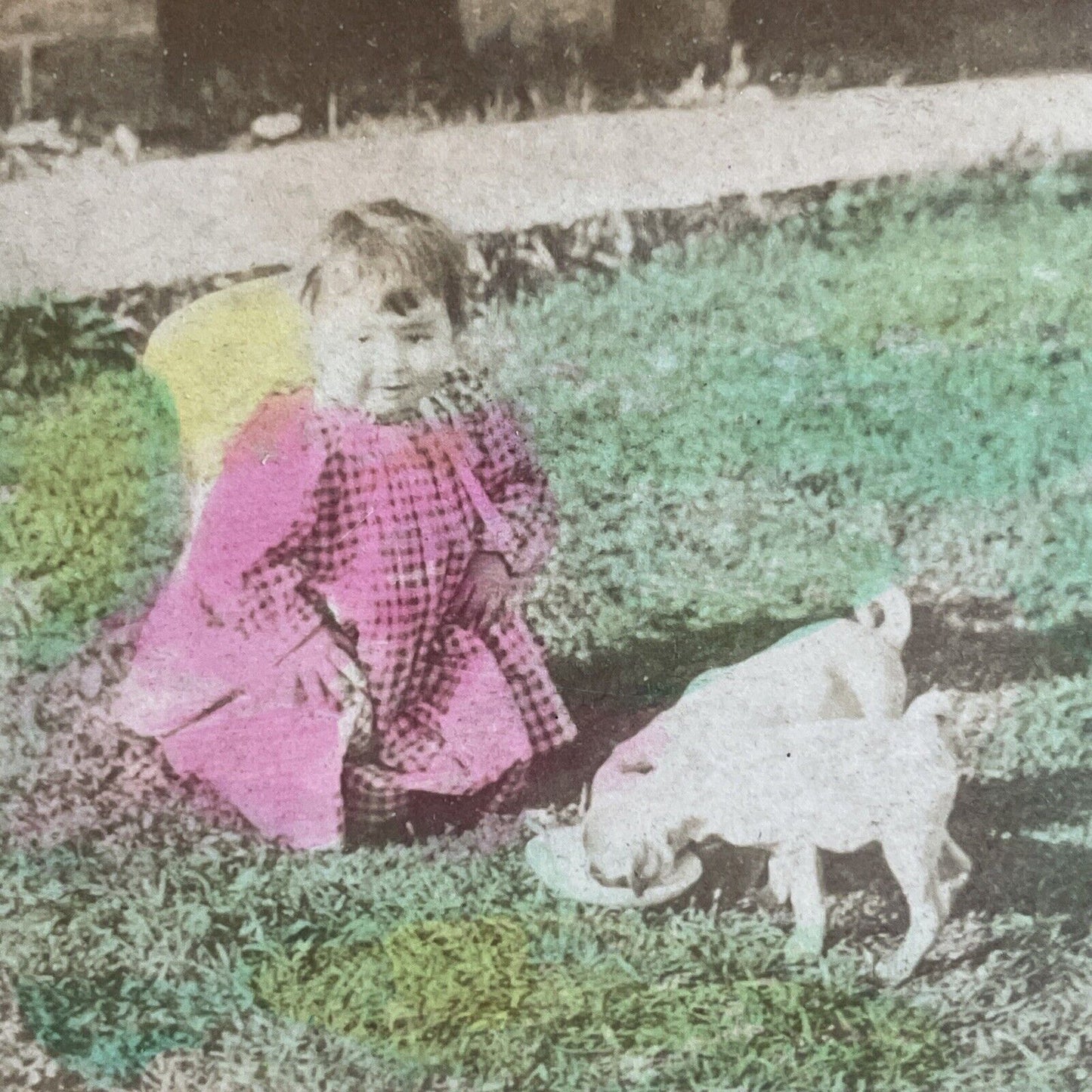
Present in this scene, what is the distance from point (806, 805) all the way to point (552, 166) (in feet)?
3.52

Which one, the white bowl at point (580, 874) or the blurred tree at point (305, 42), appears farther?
the white bowl at point (580, 874)

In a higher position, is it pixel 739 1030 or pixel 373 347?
pixel 373 347

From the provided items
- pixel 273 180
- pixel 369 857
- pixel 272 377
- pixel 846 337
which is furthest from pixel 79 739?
pixel 846 337

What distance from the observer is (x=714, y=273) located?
4.92 ft

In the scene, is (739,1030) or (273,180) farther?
(739,1030)

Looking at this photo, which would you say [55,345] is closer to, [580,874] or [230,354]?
[230,354]

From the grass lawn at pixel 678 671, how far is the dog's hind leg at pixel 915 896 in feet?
0.10

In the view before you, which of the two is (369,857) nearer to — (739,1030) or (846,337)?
(739,1030)

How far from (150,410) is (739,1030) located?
1366 mm

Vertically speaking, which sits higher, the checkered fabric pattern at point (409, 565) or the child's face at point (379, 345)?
the child's face at point (379, 345)

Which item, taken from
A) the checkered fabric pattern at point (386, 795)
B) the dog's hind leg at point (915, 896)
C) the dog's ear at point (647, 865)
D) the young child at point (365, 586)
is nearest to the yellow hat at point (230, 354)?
the young child at point (365, 586)

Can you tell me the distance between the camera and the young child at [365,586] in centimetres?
151

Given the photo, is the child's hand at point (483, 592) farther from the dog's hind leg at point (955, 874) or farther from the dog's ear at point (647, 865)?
the dog's hind leg at point (955, 874)

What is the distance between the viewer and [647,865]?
5.17 ft
